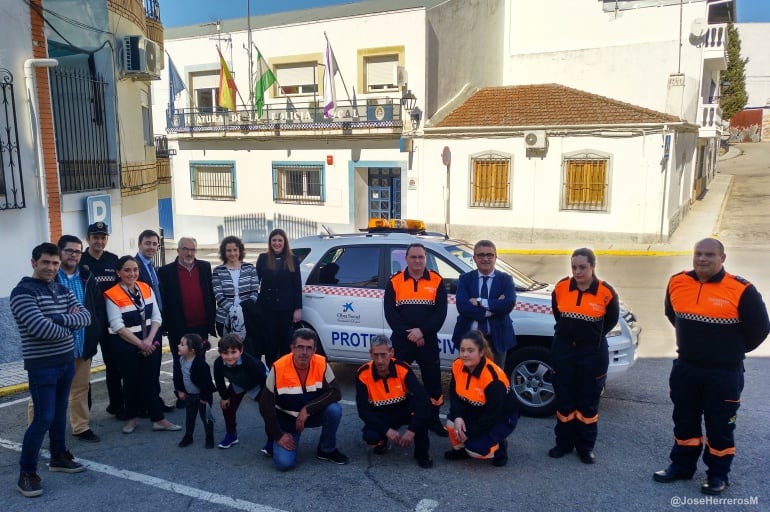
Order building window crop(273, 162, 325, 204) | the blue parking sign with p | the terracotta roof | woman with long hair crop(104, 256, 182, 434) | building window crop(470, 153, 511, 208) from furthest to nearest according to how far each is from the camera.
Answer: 1. building window crop(273, 162, 325, 204)
2. building window crop(470, 153, 511, 208)
3. the terracotta roof
4. the blue parking sign with p
5. woman with long hair crop(104, 256, 182, 434)

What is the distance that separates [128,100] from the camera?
35.6 ft

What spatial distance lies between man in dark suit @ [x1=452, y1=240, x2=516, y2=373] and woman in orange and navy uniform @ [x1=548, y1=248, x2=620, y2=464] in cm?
62

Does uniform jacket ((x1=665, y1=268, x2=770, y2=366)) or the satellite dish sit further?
the satellite dish

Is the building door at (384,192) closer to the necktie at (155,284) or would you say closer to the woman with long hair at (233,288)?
the woman with long hair at (233,288)

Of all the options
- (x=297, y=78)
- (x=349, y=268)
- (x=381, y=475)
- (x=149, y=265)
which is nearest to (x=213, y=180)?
(x=297, y=78)

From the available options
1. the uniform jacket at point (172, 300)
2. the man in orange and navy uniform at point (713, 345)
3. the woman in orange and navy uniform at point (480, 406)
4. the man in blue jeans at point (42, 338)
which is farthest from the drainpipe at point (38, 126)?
the man in orange and navy uniform at point (713, 345)

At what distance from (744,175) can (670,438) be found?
34516 mm

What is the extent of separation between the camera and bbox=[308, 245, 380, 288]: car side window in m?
6.54

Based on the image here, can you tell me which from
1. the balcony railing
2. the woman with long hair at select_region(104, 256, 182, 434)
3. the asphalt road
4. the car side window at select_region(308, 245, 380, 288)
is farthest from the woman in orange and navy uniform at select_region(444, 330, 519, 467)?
the balcony railing

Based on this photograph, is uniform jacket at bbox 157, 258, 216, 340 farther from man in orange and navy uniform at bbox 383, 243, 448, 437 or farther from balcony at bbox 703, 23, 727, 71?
balcony at bbox 703, 23, 727, 71

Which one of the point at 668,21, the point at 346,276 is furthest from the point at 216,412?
the point at 668,21

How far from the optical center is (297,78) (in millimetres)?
21938

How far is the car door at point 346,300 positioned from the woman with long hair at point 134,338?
5.57 feet

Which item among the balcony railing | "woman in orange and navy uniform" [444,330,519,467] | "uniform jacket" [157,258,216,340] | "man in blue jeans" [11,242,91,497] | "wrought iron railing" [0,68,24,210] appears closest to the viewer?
"man in blue jeans" [11,242,91,497]
